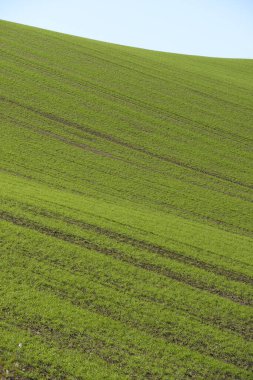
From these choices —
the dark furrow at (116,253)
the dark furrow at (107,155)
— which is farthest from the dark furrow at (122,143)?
the dark furrow at (116,253)

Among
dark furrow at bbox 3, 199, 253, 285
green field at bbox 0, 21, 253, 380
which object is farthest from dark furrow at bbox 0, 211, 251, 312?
dark furrow at bbox 3, 199, 253, 285

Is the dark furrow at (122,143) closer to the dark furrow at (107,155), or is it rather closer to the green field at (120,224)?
the green field at (120,224)

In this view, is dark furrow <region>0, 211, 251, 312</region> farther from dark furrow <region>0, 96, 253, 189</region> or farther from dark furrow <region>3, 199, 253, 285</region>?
dark furrow <region>0, 96, 253, 189</region>

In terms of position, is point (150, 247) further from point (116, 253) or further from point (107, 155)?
point (107, 155)

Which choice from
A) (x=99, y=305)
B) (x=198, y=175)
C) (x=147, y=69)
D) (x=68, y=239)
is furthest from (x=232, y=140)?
(x=99, y=305)

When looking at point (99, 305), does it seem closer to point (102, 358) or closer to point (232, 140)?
point (102, 358)

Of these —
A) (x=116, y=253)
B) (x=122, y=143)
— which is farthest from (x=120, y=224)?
(x=122, y=143)

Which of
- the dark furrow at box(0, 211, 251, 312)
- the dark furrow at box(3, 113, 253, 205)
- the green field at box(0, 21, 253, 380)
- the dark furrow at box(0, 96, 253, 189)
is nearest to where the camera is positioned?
the green field at box(0, 21, 253, 380)

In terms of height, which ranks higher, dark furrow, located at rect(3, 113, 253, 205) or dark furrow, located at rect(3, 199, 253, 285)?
dark furrow, located at rect(3, 113, 253, 205)

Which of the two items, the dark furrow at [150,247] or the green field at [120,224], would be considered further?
the dark furrow at [150,247]
